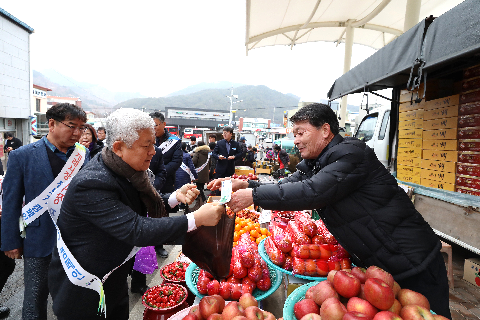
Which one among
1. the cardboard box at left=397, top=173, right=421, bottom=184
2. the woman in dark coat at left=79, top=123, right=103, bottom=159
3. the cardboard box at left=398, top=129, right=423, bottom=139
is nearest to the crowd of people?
the woman in dark coat at left=79, top=123, right=103, bottom=159

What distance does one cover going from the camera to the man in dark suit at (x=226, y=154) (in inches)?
283

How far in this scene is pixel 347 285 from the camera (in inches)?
50.6

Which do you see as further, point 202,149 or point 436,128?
point 202,149

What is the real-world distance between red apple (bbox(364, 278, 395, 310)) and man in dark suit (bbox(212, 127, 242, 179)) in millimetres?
5977

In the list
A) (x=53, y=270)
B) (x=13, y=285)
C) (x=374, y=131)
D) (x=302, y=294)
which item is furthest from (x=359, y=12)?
(x=13, y=285)

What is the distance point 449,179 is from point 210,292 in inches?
151

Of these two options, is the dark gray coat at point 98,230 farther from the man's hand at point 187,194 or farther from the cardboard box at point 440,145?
the cardboard box at point 440,145

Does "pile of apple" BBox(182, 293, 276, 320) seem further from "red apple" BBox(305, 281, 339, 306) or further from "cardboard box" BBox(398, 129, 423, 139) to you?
"cardboard box" BBox(398, 129, 423, 139)

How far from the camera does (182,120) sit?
2331 inches

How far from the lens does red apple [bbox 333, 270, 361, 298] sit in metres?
1.28

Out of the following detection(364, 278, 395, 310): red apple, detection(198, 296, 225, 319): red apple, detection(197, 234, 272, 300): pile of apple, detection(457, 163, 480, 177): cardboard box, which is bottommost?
detection(197, 234, 272, 300): pile of apple

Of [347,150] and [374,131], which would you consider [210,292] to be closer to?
[347,150]

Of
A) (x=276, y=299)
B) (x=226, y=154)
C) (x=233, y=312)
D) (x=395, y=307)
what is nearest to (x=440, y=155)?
(x=276, y=299)

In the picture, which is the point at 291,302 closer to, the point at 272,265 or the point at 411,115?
the point at 272,265
